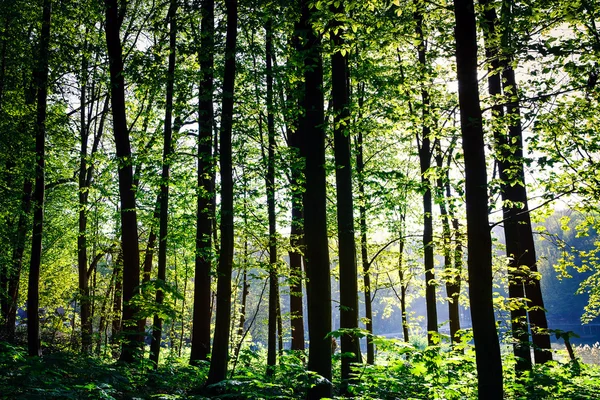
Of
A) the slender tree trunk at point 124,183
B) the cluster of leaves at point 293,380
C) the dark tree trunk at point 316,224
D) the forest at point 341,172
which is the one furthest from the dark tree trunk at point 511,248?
the slender tree trunk at point 124,183

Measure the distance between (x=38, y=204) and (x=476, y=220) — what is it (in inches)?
426

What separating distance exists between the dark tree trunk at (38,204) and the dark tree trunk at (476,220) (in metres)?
10.4

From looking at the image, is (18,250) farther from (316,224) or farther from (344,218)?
(316,224)

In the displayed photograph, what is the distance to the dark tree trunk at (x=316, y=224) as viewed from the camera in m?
6.83

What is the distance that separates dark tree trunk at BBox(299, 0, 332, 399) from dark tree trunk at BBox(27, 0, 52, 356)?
778cm

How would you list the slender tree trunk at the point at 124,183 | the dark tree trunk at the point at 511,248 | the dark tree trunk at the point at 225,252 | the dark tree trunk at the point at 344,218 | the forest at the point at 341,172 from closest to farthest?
the forest at the point at 341,172 < the dark tree trunk at the point at 511,248 < the dark tree trunk at the point at 225,252 < the dark tree trunk at the point at 344,218 < the slender tree trunk at the point at 124,183

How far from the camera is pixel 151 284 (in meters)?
8.53

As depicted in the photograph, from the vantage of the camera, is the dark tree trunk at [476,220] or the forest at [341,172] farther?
the forest at [341,172]

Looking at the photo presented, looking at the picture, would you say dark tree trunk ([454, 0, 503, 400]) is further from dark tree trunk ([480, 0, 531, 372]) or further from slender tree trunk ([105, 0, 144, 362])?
slender tree trunk ([105, 0, 144, 362])

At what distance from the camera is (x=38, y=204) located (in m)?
11.4

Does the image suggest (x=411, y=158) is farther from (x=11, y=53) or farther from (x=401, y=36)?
(x=11, y=53)

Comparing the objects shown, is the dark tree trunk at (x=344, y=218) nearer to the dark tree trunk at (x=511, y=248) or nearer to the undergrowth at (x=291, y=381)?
the undergrowth at (x=291, y=381)

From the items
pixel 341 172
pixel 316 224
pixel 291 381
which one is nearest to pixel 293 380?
pixel 291 381

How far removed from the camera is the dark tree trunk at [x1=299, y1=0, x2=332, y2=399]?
269 inches
